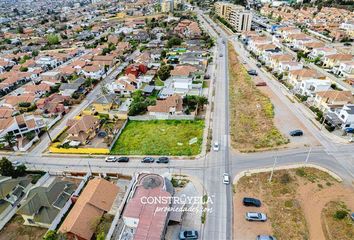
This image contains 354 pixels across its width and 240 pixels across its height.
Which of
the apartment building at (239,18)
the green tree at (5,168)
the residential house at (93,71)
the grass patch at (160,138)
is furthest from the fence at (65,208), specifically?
the apartment building at (239,18)

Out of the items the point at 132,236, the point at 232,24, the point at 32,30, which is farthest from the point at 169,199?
the point at 32,30

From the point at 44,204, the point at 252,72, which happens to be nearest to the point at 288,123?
the point at 252,72

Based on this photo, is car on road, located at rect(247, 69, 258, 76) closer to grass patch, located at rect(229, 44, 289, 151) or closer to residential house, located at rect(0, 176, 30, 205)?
grass patch, located at rect(229, 44, 289, 151)

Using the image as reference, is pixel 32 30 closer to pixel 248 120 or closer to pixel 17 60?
pixel 17 60

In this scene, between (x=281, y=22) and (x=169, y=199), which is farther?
(x=281, y=22)

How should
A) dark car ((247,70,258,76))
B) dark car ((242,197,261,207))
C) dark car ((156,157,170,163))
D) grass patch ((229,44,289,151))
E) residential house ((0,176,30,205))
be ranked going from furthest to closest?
1. dark car ((247,70,258,76))
2. grass patch ((229,44,289,151))
3. dark car ((156,157,170,163))
4. residential house ((0,176,30,205))
5. dark car ((242,197,261,207))

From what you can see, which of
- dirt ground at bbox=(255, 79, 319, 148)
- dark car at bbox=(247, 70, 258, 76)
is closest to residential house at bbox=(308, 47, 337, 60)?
dark car at bbox=(247, 70, 258, 76)
